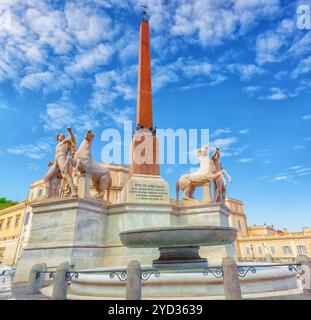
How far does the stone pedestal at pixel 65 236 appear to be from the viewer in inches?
339

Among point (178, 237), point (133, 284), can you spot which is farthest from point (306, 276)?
point (133, 284)

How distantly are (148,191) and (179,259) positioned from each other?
16.1 ft

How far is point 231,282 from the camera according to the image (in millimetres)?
4074

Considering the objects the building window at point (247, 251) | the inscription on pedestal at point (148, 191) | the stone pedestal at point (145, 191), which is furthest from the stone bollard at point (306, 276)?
the building window at point (247, 251)

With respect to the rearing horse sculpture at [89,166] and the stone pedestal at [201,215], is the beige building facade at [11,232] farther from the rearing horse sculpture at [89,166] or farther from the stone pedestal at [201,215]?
the stone pedestal at [201,215]

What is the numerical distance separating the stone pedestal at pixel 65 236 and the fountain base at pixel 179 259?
3512 mm

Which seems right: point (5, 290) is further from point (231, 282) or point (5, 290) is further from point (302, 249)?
point (302, 249)

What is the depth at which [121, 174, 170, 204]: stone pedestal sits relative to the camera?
10.9 meters
